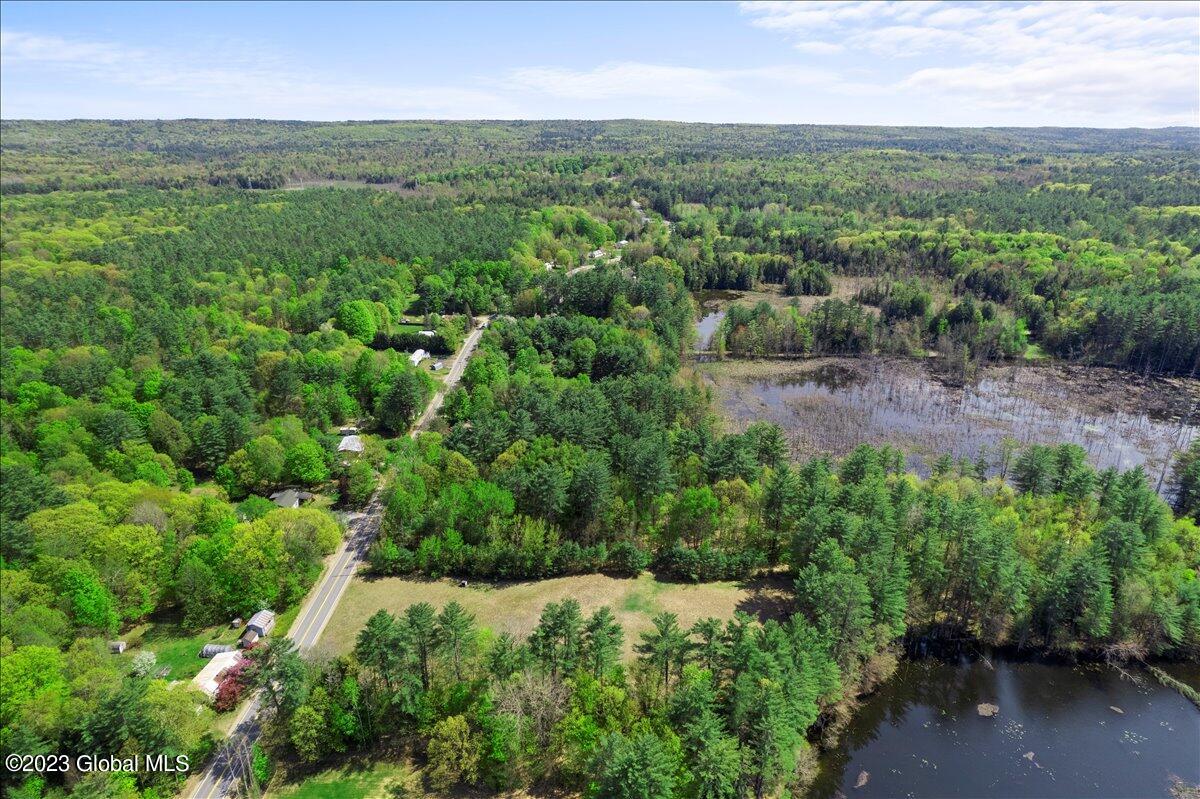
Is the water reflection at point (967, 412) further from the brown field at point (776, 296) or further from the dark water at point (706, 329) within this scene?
the brown field at point (776, 296)

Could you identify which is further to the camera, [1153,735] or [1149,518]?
[1149,518]

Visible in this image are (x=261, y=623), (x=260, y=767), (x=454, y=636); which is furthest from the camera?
(x=261, y=623)

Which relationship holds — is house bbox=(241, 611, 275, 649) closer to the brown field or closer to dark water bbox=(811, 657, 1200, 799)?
dark water bbox=(811, 657, 1200, 799)

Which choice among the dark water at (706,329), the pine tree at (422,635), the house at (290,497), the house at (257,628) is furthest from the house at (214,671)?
the dark water at (706,329)

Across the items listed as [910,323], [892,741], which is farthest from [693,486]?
[910,323]

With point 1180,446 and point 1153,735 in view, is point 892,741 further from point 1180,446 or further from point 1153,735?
point 1180,446

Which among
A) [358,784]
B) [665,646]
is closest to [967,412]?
[665,646]

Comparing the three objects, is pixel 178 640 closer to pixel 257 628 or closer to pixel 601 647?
pixel 257 628
